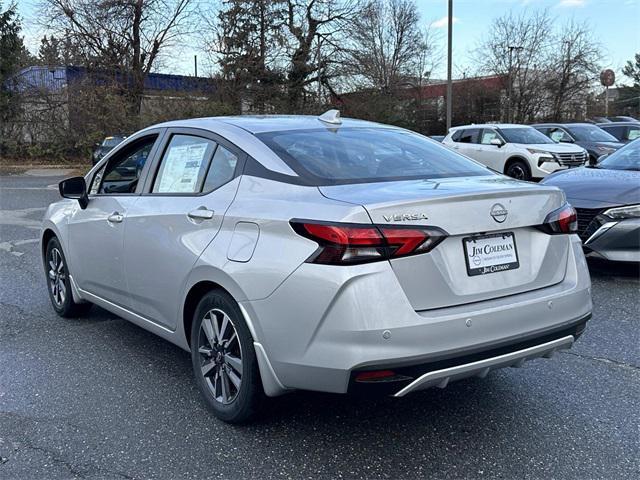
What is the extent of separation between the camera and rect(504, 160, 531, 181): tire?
14.5 metres

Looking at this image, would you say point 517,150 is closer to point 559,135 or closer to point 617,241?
point 559,135

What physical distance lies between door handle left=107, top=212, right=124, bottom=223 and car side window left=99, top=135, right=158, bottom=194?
19cm

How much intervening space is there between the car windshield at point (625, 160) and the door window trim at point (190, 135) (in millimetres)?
5325

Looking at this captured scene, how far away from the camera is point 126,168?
14.8ft

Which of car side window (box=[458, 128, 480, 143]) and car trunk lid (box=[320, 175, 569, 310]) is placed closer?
car trunk lid (box=[320, 175, 569, 310])

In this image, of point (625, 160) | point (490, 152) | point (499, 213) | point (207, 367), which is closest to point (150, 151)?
point (207, 367)

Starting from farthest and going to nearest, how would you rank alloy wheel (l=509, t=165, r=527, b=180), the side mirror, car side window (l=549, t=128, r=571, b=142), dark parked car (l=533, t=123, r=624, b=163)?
car side window (l=549, t=128, r=571, b=142) → dark parked car (l=533, t=123, r=624, b=163) → alloy wheel (l=509, t=165, r=527, b=180) → the side mirror

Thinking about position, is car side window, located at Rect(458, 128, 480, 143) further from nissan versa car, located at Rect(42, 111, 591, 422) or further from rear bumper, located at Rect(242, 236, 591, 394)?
rear bumper, located at Rect(242, 236, 591, 394)

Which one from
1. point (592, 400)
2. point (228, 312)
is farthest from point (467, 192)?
point (592, 400)

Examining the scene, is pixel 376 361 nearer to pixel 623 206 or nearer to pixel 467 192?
pixel 467 192

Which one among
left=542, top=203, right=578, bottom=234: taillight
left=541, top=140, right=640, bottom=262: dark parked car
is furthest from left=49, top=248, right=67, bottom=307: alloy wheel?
left=541, top=140, right=640, bottom=262: dark parked car

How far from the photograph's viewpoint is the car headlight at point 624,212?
19.5 feet

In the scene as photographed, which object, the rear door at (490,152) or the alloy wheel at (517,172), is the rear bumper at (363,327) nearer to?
the alloy wheel at (517,172)

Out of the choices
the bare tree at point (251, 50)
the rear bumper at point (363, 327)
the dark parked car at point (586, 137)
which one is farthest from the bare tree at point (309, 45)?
the rear bumper at point (363, 327)
